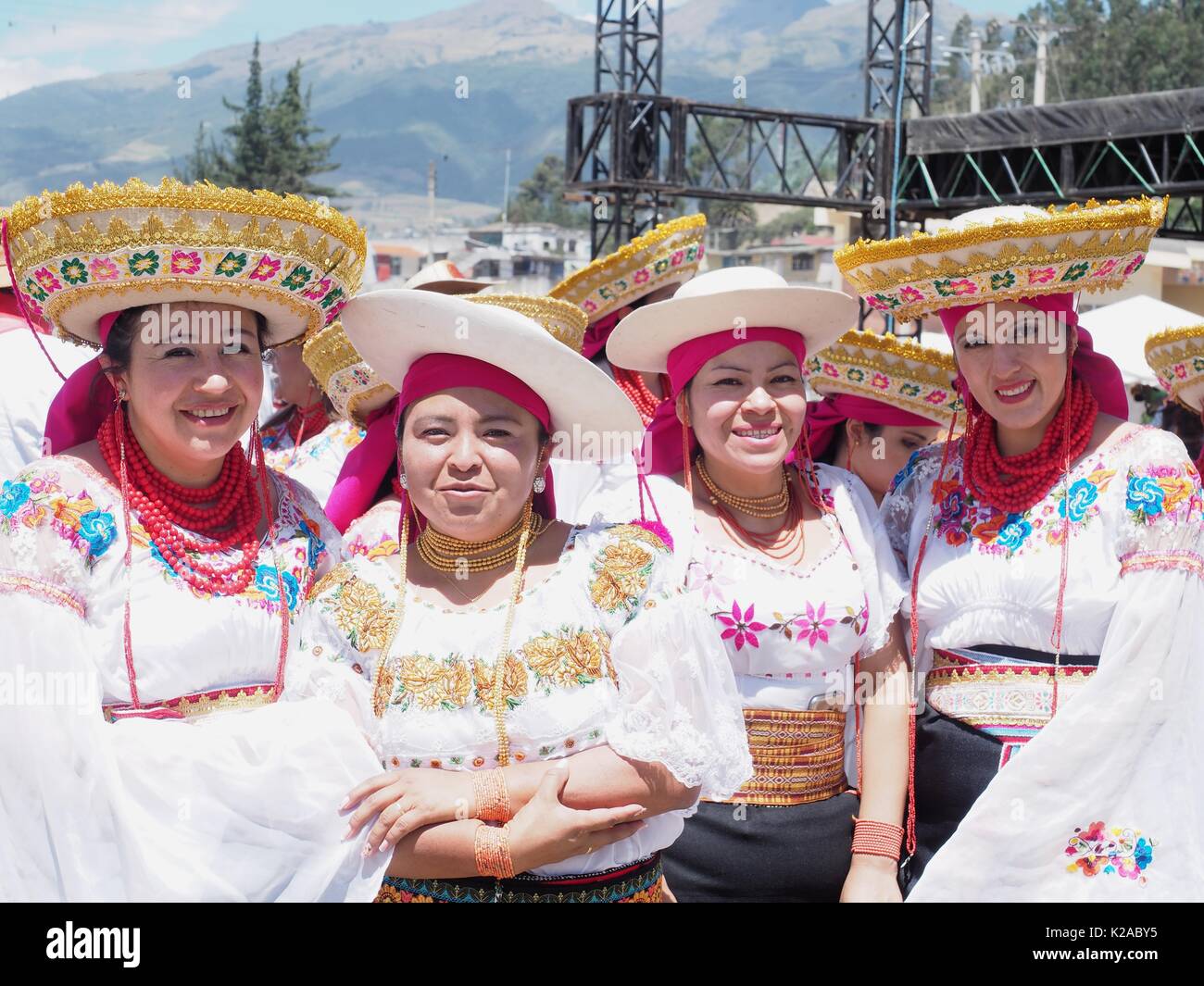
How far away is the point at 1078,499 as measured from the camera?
3.07m

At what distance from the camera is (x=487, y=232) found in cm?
11175

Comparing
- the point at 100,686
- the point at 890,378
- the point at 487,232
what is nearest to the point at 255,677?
the point at 100,686

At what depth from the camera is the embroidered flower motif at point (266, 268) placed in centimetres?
258

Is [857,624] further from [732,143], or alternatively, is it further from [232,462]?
[732,143]

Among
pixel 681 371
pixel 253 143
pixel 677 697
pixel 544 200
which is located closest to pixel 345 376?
pixel 681 371

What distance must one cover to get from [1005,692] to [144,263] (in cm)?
214

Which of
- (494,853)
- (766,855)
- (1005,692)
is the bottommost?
(766,855)

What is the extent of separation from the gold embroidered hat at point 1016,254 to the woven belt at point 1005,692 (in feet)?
2.87

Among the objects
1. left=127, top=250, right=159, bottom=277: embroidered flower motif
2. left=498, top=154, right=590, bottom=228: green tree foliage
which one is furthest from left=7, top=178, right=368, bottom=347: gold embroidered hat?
left=498, top=154, right=590, bottom=228: green tree foliage

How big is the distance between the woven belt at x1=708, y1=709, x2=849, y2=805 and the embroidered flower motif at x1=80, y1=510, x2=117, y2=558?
1.51 m

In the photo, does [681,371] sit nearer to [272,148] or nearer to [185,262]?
[185,262]

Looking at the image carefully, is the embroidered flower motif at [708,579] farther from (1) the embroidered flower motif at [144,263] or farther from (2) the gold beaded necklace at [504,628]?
(1) the embroidered flower motif at [144,263]

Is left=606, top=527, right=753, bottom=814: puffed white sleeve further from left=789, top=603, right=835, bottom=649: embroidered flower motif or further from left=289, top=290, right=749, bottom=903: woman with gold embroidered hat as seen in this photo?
left=789, top=603, right=835, bottom=649: embroidered flower motif
